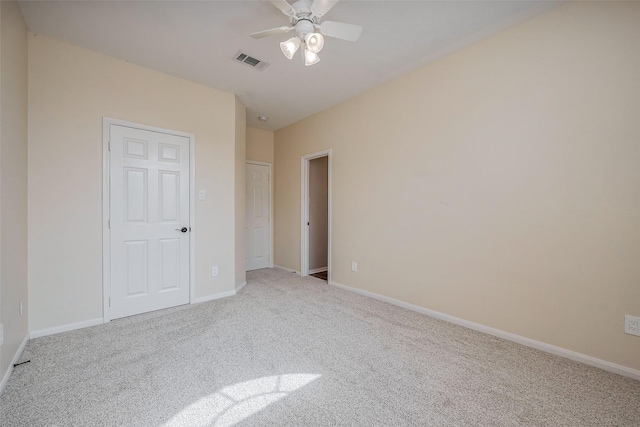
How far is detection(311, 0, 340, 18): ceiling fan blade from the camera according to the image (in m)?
1.75

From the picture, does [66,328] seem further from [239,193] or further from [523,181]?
[523,181]

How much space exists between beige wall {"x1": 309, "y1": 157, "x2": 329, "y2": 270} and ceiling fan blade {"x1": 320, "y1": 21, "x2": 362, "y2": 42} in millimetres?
2787

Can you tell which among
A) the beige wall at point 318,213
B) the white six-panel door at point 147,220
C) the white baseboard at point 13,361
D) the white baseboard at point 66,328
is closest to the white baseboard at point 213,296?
the white six-panel door at point 147,220

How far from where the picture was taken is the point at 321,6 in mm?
1783

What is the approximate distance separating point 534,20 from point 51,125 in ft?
13.7

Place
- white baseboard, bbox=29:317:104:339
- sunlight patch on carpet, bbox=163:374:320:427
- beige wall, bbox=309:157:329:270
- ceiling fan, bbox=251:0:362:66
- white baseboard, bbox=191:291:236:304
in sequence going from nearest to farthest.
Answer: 1. sunlight patch on carpet, bbox=163:374:320:427
2. ceiling fan, bbox=251:0:362:66
3. white baseboard, bbox=29:317:104:339
4. white baseboard, bbox=191:291:236:304
5. beige wall, bbox=309:157:329:270

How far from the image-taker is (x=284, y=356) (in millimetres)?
2061

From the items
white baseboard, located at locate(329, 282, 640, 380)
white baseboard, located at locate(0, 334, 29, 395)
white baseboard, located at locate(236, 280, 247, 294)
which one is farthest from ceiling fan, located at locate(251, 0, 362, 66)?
white baseboard, located at locate(236, 280, 247, 294)

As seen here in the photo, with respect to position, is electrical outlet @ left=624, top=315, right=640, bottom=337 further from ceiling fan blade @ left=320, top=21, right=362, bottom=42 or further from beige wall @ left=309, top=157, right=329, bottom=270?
beige wall @ left=309, top=157, right=329, bottom=270

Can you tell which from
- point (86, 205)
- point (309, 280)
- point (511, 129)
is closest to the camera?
point (511, 129)

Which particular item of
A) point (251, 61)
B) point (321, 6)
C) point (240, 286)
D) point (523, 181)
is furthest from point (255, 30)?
point (240, 286)

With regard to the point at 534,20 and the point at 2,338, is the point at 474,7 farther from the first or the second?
the point at 2,338

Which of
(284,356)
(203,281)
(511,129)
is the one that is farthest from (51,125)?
(511,129)

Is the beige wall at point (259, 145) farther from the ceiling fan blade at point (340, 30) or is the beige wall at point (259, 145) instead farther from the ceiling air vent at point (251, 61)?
the ceiling fan blade at point (340, 30)
